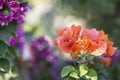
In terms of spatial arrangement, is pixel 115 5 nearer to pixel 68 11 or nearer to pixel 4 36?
pixel 68 11

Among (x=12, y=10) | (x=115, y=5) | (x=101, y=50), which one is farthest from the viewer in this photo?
(x=115, y=5)

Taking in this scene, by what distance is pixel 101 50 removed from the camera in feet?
7.41

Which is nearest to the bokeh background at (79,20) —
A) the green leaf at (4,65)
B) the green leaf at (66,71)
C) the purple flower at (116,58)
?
the purple flower at (116,58)

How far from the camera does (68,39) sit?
90.9 inches

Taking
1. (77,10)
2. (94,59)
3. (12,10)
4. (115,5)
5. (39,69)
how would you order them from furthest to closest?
(115,5)
(77,10)
(39,69)
(94,59)
(12,10)

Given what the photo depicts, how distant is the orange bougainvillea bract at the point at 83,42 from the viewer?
7.39 ft

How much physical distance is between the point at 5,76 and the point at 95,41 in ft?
2.57

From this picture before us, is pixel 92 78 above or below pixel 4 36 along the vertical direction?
below

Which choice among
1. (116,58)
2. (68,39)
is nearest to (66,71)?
(68,39)

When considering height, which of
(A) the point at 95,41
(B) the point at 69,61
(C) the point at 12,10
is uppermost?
(C) the point at 12,10

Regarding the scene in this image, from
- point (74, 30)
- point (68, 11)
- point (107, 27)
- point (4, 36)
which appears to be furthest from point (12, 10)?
point (107, 27)

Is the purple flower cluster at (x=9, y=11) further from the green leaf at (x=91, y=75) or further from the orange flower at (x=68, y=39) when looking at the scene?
the green leaf at (x=91, y=75)

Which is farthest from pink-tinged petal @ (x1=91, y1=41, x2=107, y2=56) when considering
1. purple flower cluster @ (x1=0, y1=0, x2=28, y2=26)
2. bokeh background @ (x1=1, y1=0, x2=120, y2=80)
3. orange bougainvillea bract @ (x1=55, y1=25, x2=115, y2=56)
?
bokeh background @ (x1=1, y1=0, x2=120, y2=80)

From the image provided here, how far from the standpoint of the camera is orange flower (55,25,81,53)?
2275 millimetres
